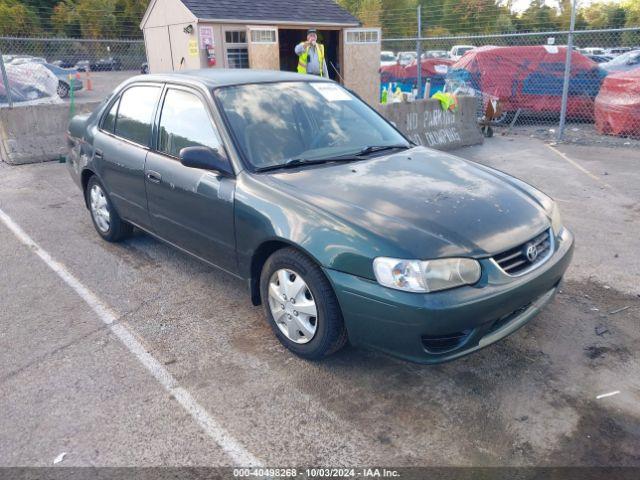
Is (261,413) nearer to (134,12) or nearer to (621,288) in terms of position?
(621,288)

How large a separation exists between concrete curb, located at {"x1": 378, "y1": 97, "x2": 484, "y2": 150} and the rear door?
5.06m

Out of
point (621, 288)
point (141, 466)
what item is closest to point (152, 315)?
point (141, 466)

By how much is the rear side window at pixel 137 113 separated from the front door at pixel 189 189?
7.8 inches

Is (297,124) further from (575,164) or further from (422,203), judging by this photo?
(575,164)

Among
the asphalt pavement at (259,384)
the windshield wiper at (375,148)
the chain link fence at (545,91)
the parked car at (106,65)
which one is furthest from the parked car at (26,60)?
the windshield wiper at (375,148)

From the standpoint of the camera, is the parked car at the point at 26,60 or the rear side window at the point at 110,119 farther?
the parked car at the point at 26,60

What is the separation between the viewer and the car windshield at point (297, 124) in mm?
→ 3664

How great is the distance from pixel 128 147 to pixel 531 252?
3.29 m

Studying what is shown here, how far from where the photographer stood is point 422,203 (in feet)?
10.4

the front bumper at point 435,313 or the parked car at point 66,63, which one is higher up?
the parked car at point 66,63

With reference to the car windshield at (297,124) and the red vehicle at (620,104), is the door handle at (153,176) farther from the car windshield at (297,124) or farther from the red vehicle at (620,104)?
the red vehicle at (620,104)

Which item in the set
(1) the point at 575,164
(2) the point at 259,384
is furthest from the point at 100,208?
(1) the point at 575,164

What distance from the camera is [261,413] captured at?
290cm

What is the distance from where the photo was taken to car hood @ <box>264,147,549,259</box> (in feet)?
9.41
